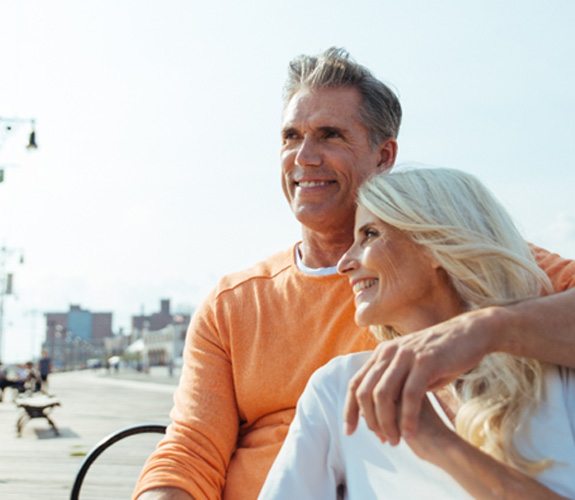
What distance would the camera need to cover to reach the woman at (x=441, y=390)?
170cm

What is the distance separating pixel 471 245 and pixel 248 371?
1.00 metres

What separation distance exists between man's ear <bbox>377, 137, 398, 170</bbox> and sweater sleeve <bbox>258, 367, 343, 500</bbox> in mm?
1247

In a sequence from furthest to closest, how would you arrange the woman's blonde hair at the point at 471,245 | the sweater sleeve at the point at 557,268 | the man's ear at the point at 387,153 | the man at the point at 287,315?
1. the man's ear at the point at 387,153
2. the man at the point at 287,315
3. the sweater sleeve at the point at 557,268
4. the woman's blonde hair at the point at 471,245

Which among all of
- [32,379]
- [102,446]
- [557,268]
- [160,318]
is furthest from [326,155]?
[160,318]

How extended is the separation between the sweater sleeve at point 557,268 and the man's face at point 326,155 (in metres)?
0.64

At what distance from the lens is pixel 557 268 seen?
242 centimetres

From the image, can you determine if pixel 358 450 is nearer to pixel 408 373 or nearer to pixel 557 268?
pixel 408 373

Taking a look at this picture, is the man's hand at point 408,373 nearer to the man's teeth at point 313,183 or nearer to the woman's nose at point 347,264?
the woman's nose at point 347,264

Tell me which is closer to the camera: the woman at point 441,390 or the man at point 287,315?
the woman at point 441,390

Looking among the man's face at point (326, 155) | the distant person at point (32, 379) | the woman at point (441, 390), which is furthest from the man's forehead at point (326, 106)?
the distant person at point (32, 379)

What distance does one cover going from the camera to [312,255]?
2920 millimetres

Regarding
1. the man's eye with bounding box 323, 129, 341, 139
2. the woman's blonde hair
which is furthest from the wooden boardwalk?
the woman's blonde hair

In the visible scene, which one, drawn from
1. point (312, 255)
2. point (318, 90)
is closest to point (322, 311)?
point (312, 255)

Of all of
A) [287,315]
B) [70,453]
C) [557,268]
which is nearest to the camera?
[557,268]
